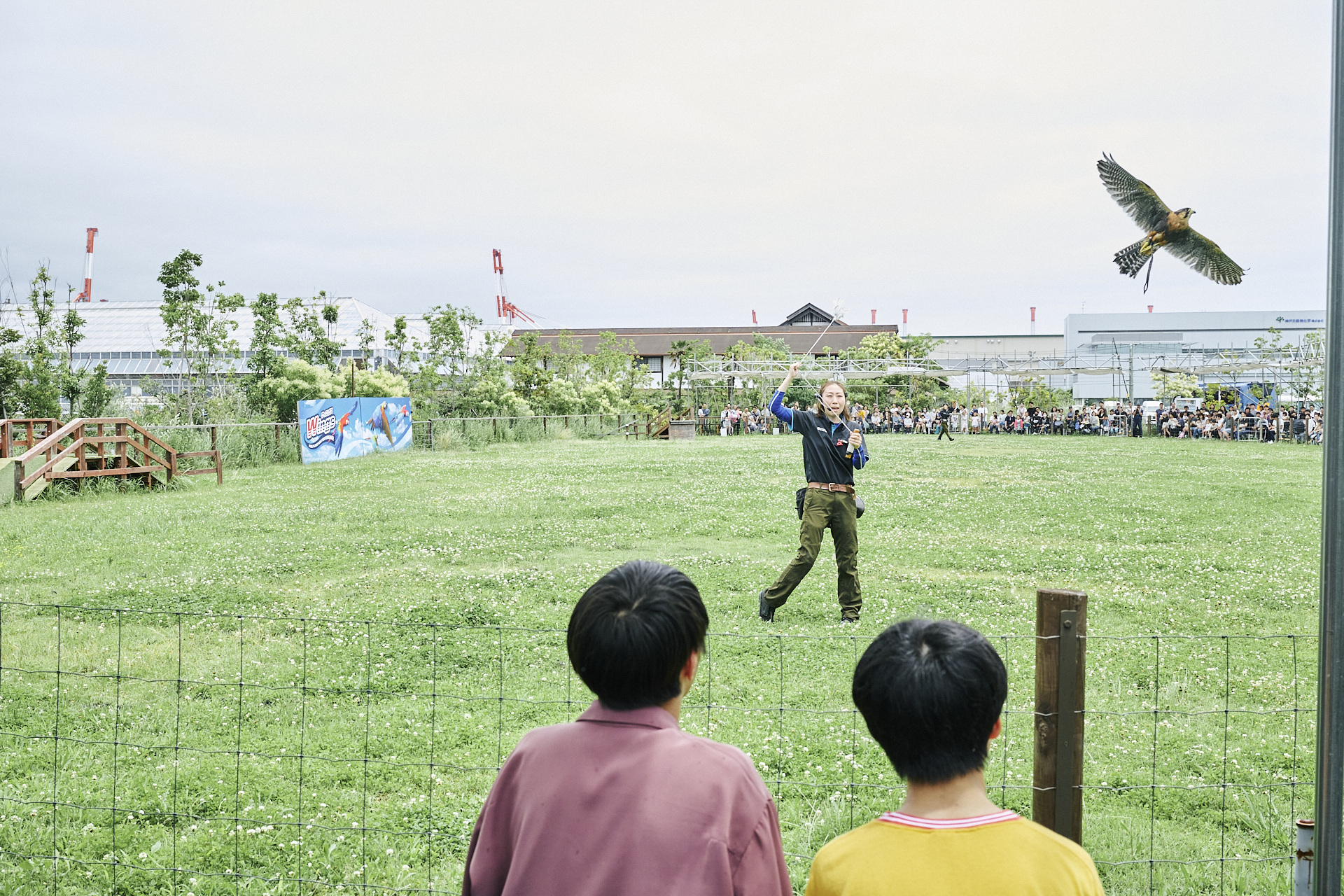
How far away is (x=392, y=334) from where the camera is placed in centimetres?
3700

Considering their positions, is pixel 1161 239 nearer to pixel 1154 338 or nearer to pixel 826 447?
pixel 826 447

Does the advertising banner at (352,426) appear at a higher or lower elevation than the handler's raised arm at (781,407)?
lower

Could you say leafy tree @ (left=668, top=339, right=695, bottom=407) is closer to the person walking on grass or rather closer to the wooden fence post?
the person walking on grass

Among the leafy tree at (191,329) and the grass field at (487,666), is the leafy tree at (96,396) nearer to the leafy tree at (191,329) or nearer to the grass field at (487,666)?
the leafy tree at (191,329)

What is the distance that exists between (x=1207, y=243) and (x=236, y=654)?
6244mm

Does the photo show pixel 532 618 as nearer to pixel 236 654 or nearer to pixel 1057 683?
pixel 236 654

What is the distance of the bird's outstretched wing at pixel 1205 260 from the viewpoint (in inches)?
130

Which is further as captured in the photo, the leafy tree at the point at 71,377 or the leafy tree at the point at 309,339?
the leafy tree at the point at 309,339

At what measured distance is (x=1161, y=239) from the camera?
324cm

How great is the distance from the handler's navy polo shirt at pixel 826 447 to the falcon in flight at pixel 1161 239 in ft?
13.3

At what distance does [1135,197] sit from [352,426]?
24.7 meters

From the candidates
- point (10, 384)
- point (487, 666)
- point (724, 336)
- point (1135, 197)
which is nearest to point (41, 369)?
point (10, 384)

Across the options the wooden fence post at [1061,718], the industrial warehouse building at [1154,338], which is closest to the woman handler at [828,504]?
the wooden fence post at [1061,718]

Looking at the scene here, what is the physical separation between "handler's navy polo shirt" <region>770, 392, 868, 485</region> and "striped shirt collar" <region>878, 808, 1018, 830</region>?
5.94 m
